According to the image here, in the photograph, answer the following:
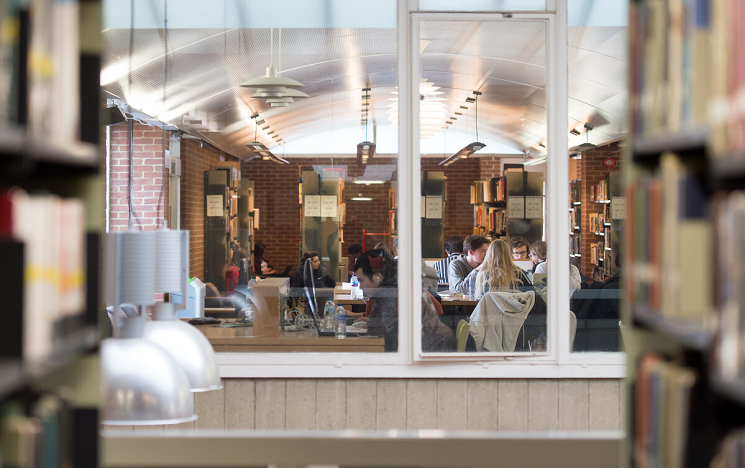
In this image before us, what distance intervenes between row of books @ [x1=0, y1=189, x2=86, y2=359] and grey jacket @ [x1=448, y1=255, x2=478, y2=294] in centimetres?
303

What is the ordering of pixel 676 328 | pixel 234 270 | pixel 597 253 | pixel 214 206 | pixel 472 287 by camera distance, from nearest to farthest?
pixel 676 328 < pixel 472 287 < pixel 234 270 < pixel 597 253 < pixel 214 206

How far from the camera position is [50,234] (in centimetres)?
142

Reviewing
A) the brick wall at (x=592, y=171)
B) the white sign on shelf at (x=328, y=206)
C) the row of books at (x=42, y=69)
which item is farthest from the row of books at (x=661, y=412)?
the brick wall at (x=592, y=171)

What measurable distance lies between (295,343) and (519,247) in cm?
153

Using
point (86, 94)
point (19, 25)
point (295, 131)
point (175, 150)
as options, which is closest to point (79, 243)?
point (86, 94)

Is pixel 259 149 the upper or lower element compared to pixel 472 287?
upper

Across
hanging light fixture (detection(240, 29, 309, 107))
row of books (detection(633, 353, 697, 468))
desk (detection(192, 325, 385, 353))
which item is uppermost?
hanging light fixture (detection(240, 29, 309, 107))

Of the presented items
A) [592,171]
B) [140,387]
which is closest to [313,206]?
[140,387]

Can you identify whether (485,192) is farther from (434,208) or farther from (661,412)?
(661,412)

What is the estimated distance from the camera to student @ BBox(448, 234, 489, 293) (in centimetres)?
442

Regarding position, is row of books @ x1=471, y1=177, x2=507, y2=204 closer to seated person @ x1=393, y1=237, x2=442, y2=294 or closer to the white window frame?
the white window frame

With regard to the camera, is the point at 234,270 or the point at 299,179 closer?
the point at 299,179

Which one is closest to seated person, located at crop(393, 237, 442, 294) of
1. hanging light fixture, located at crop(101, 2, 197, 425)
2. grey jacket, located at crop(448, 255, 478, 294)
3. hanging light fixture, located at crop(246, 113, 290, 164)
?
grey jacket, located at crop(448, 255, 478, 294)

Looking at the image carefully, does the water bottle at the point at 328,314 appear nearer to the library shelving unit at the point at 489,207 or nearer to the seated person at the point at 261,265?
the seated person at the point at 261,265
